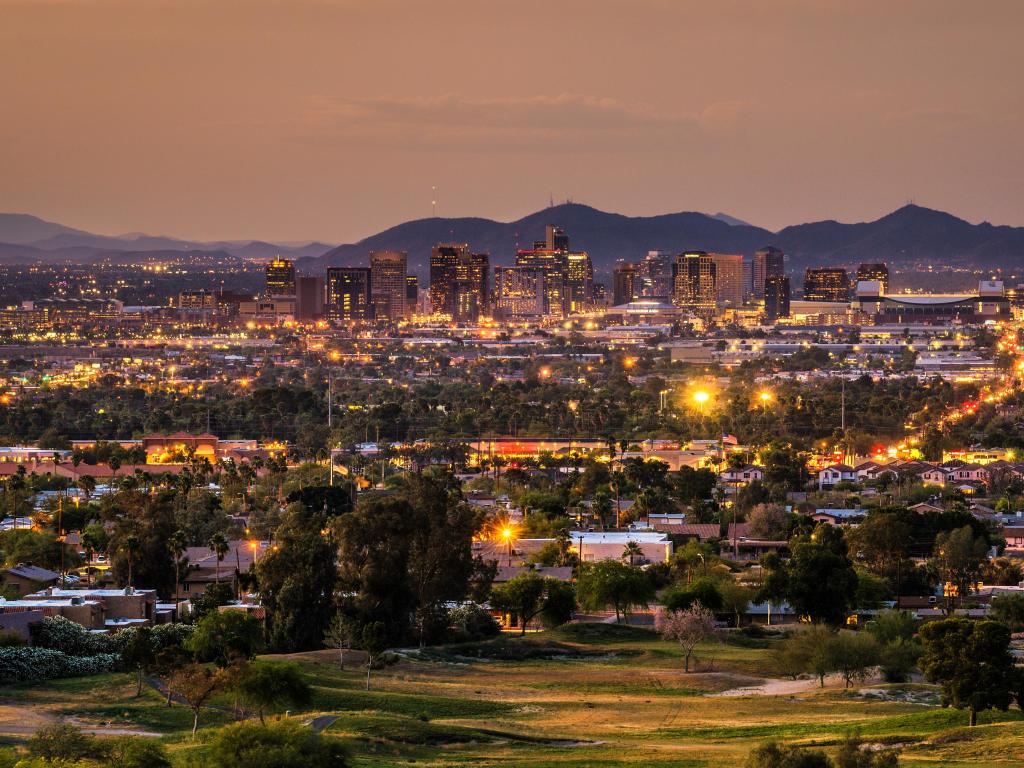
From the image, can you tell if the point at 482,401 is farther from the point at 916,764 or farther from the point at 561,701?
the point at 916,764

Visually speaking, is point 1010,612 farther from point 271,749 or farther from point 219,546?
point 271,749

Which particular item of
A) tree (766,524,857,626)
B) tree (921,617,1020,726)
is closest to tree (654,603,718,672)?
tree (766,524,857,626)

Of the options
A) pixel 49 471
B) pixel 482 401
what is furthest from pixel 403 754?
pixel 482 401

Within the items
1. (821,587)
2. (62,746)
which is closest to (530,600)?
(821,587)

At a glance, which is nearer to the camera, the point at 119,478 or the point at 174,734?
the point at 174,734

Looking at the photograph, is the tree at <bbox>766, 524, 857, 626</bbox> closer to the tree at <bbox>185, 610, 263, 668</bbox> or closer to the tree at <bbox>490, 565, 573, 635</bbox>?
the tree at <bbox>490, 565, 573, 635</bbox>

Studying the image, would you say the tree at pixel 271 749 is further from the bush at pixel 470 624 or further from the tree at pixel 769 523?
the tree at pixel 769 523
